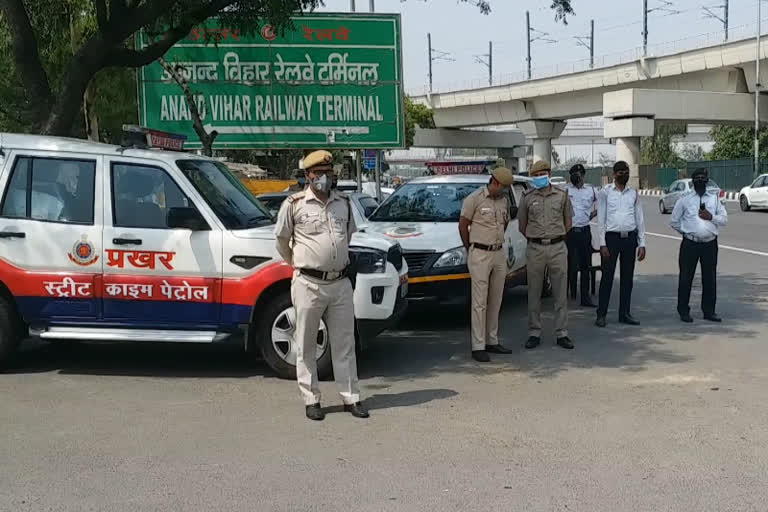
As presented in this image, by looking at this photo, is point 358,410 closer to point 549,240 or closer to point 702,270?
point 549,240

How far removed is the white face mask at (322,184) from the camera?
19.4 ft

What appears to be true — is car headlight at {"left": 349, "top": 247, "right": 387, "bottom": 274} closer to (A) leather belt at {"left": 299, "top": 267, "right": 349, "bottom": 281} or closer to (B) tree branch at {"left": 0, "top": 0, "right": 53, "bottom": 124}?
(A) leather belt at {"left": 299, "top": 267, "right": 349, "bottom": 281}

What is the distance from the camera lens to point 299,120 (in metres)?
15.7

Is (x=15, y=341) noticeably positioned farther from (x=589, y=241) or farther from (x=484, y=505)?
(x=589, y=241)

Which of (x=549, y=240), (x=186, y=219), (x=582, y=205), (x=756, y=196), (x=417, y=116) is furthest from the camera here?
(x=417, y=116)

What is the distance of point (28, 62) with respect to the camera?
9.67 metres

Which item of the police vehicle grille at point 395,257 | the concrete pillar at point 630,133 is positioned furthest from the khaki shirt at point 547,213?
the concrete pillar at point 630,133

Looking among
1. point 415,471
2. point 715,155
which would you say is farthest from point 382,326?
point 715,155

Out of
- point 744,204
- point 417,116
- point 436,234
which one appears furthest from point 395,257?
point 417,116

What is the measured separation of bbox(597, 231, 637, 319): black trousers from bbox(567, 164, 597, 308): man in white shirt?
1.42 m

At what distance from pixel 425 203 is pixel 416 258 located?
1608mm

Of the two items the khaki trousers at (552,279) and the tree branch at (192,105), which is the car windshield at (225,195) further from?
the tree branch at (192,105)

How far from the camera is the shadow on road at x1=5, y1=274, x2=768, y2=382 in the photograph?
24.9 ft

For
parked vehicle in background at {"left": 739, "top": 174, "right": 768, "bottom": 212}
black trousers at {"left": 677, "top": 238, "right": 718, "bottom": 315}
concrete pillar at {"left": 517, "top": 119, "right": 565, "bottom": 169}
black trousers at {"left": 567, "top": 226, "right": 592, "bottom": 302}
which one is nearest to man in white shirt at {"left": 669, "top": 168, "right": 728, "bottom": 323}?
black trousers at {"left": 677, "top": 238, "right": 718, "bottom": 315}
